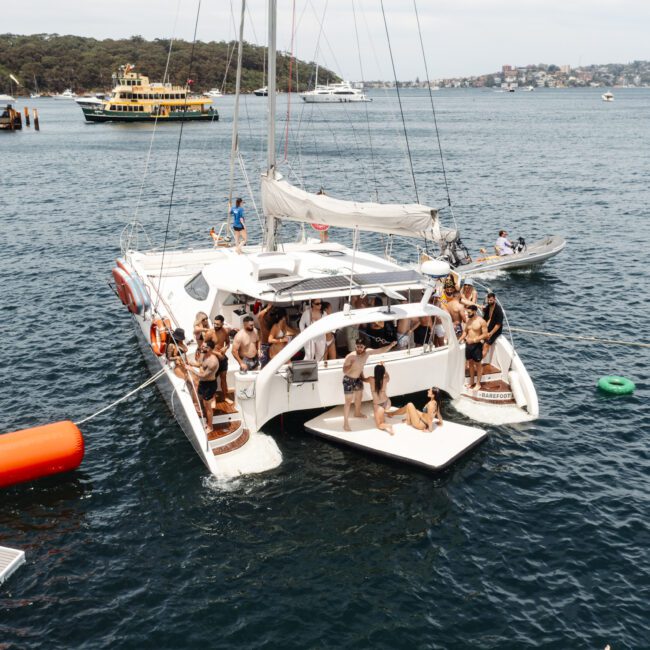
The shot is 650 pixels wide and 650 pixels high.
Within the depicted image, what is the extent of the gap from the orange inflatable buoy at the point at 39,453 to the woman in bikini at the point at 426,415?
7039mm

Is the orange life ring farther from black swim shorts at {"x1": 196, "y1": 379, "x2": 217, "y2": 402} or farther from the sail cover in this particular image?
the sail cover

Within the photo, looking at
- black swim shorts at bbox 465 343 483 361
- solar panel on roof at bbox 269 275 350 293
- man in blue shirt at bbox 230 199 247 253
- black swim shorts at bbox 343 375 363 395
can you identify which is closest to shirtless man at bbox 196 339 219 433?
solar panel on roof at bbox 269 275 350 293

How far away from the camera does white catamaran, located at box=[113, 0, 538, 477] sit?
1423 cm

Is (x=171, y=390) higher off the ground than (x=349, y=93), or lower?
lower

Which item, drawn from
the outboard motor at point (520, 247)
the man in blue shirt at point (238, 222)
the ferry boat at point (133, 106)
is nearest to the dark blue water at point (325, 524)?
the outboard motor at point (520, 247)

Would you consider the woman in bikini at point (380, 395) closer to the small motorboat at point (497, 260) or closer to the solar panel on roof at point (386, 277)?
the solar panel on roof at point (386, 277)

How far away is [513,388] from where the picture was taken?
16516mm

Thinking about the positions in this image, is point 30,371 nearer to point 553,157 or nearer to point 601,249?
point 601,249

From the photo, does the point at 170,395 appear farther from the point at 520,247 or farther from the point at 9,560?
the point at 520,247

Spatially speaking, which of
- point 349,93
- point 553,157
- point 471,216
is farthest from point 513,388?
point 349,93

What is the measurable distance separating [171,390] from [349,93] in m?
193

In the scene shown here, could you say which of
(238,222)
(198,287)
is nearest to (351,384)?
(198,287)

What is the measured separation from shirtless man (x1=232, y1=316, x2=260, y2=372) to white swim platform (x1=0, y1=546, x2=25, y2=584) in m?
5.54

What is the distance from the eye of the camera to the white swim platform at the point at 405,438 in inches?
551
